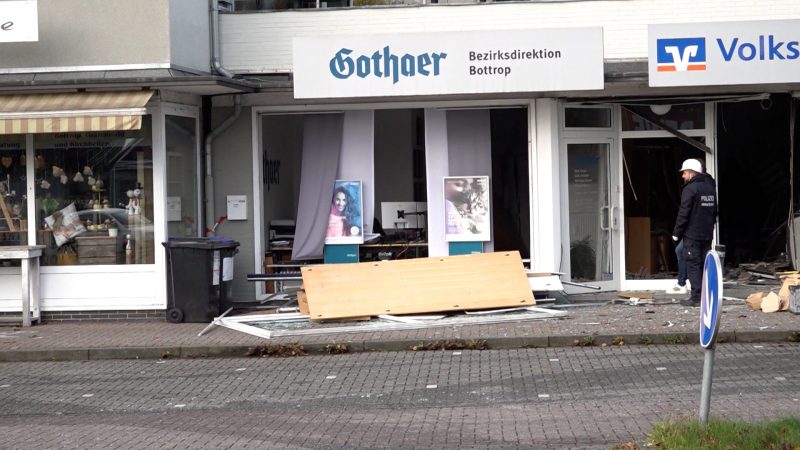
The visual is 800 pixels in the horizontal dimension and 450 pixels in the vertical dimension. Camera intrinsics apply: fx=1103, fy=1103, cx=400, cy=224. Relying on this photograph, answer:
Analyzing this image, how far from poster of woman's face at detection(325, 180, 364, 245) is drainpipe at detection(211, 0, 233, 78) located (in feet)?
7.63

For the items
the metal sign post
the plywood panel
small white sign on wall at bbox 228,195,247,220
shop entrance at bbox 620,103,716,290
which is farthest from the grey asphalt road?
shop entrance at bbox 620,103,716,290

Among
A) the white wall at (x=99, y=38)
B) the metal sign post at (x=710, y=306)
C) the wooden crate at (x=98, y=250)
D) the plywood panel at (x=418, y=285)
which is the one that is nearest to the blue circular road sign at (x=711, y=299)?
the metal sign post at (x=710, y=306)

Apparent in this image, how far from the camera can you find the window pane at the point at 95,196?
49.7 feet

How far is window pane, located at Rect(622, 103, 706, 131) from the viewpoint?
53.5 feet

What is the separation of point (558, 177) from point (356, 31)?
361cm

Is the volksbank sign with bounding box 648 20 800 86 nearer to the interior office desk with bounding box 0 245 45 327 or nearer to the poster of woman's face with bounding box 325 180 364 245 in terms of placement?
the poster of woman's face with bounding box 325 180 364 245

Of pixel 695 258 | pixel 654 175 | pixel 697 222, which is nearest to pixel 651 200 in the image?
pixel 654 175

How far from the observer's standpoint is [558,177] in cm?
1593

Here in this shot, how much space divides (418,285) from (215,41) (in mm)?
4715

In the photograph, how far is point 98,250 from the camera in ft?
49.8

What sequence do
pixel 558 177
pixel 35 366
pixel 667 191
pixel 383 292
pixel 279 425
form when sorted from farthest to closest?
pixel 667 191 → pixel 558 177 → pixel 383 292 → pixel 35 366 → pixel 279 425

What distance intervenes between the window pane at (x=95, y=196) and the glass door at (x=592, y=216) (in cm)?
611

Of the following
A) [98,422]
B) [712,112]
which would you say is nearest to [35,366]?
[98,422]

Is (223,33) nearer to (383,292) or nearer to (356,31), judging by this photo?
(356,31)
